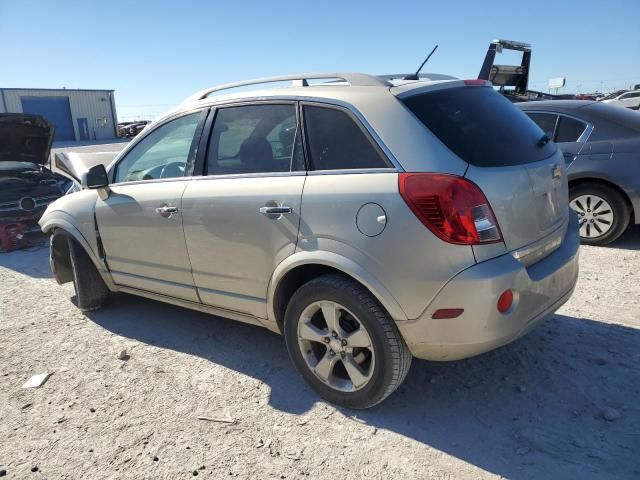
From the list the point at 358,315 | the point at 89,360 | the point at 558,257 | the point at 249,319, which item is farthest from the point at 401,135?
the point at 89,360

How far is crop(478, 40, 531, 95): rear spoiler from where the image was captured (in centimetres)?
912

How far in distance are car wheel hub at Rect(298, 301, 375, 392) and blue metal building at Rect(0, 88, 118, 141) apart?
152 ft

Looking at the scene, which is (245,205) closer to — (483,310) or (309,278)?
(309,278)

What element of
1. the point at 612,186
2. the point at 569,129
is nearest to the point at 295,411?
the point at 612,186

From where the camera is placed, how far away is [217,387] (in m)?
3.13

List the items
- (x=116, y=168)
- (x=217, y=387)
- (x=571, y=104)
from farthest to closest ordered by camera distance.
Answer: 1. (x=571, y=104)
2. (x=116, y=168)
3. (x=217, y=387)

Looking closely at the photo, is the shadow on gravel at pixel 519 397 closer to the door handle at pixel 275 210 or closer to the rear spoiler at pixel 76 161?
the door handle at pixel 275 210

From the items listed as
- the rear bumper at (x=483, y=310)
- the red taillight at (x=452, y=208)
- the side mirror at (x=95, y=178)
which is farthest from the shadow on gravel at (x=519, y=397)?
the side mirror at (x=95, y=178)

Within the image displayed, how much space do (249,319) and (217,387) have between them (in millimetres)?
481

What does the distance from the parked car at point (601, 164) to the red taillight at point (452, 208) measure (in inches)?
136

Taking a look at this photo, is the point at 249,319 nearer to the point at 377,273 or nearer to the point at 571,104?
the point at 377,273

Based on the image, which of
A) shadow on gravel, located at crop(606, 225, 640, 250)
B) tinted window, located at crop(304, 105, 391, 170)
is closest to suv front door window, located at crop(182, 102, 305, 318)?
tinted window, located at crop(304, 105, 391, 170)

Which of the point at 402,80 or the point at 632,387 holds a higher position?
the point at 402,80

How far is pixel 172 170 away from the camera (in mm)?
3578
